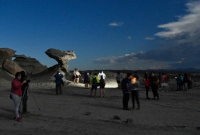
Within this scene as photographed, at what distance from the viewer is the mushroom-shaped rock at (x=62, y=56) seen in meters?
37.0

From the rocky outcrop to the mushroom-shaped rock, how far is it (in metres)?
17.3

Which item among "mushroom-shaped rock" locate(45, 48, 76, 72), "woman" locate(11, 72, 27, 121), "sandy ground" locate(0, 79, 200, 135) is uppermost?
"mushroom-shaped rock" locate(45, 48, 76, 72)

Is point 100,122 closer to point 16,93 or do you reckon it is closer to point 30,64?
point 16,93

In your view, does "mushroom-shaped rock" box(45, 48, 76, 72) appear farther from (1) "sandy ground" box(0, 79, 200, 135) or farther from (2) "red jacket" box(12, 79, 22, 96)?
(2) "red jacket" box(12, 79, 22, 96)

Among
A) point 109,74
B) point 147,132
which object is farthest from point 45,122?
point 109,74

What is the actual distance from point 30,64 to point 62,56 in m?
20.3

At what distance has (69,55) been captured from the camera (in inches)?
1487

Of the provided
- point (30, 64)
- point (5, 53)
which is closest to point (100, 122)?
point (5, 53)

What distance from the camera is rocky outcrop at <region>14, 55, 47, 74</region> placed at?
5377 centimetres

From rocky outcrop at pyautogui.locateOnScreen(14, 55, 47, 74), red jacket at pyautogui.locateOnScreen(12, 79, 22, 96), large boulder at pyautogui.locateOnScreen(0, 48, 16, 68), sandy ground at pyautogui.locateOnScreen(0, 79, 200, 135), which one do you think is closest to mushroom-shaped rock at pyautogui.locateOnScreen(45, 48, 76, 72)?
large boulder at pyautogui.locateOnScreen(0, 48, 16, 68)

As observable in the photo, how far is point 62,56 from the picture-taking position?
37.1 metres

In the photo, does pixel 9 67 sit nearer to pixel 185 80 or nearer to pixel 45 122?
pixel 185 80

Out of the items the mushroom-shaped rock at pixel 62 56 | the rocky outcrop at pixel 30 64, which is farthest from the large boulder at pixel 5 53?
the rocky outcrop at pixel 30 64

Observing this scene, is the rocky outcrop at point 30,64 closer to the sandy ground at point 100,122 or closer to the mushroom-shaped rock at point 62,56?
the mushroom-shaped rock at point 62,56
